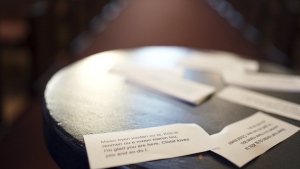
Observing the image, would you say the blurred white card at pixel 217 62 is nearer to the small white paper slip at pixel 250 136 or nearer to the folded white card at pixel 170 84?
the folded white card at pixel 170 84

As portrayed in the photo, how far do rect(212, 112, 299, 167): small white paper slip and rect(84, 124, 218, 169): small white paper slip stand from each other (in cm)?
4

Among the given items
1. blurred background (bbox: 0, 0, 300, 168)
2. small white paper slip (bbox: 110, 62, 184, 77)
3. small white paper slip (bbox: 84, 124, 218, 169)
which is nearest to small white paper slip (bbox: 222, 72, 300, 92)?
small white paper slip (bbox: 110, 62, 184, 77)

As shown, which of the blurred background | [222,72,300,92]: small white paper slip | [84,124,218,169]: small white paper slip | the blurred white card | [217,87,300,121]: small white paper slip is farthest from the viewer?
the blurred background

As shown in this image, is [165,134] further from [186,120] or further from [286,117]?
[286,117]

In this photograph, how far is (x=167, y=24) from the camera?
4.78 metres

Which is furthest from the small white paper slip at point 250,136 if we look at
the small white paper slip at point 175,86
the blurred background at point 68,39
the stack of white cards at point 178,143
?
the blurred background at point 68,39

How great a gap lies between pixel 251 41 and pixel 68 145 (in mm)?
3759

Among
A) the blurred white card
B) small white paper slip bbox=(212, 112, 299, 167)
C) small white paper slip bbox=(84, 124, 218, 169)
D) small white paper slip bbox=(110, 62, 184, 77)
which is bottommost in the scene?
small white paper slip bbox=(84, 124, 218, 169)

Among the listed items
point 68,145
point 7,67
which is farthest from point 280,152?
point 7,67

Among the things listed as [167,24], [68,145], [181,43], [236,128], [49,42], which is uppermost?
[167,24]

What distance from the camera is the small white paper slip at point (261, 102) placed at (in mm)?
1075

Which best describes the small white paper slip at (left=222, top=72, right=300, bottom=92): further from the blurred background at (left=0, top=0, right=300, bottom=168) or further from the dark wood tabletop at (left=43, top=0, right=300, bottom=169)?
the blurred background at (left=0, top=0, right=300, bottom=168)

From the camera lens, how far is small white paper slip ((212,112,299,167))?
0.79m

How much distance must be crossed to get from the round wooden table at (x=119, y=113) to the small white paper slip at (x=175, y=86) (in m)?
0.03
